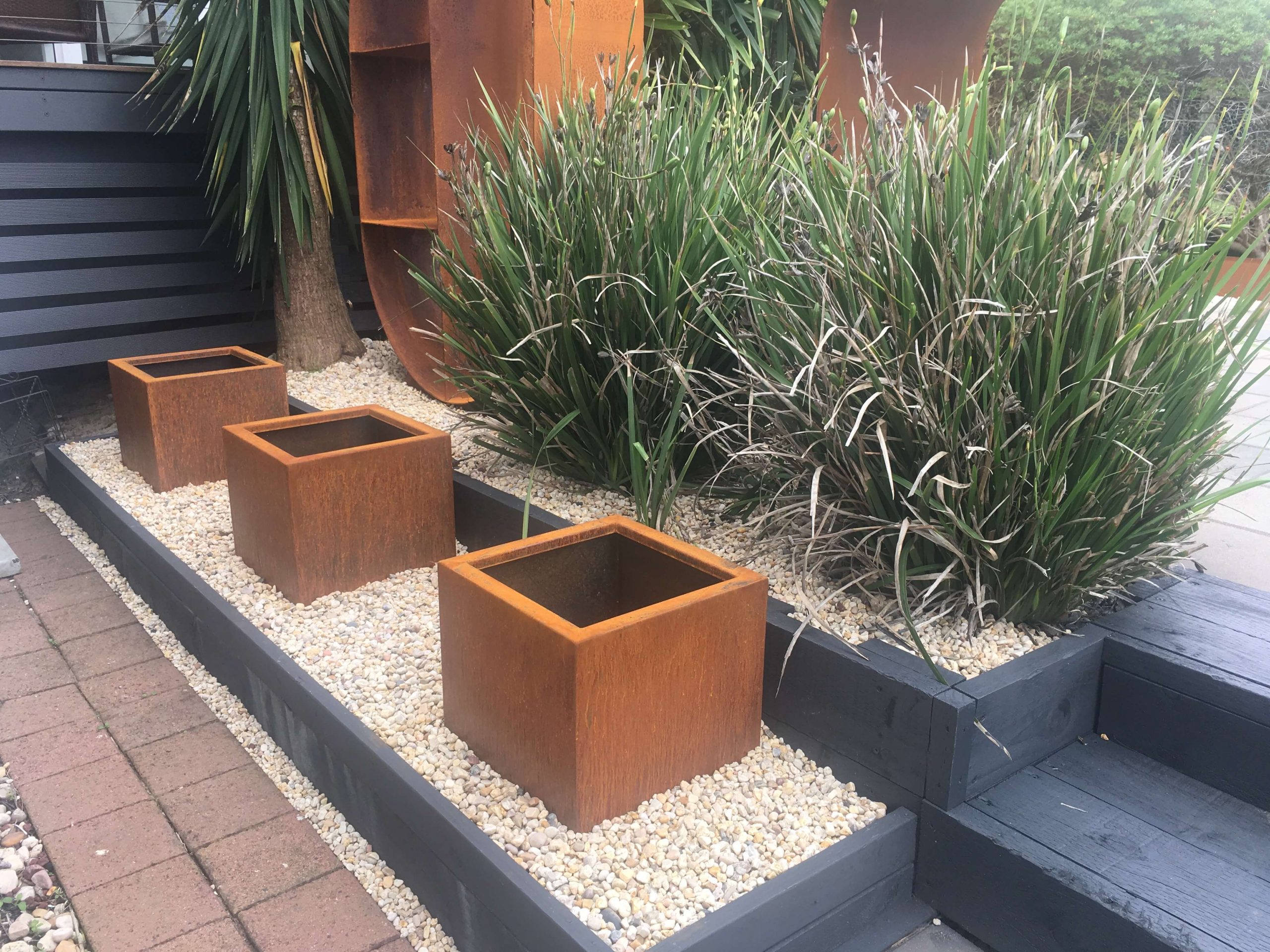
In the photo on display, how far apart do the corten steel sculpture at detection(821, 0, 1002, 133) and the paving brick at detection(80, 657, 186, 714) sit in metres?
3.34

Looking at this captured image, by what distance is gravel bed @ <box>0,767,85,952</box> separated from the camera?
161cm

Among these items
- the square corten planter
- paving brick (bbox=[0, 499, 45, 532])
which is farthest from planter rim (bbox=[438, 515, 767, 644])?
paving brick (bbox=[0, 499, 45, 532])

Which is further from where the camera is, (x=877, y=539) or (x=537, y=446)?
(x=537, y=446)

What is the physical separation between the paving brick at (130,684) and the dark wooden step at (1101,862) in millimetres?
1889

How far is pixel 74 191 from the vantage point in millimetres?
4109

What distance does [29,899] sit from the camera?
5.60 feet

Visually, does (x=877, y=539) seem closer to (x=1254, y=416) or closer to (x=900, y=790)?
(x=900, y=790)

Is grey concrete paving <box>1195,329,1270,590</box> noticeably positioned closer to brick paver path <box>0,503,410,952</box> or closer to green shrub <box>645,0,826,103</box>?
brick paver path <box>0,503,410,952</box>

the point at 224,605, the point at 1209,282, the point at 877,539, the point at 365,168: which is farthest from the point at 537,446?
the point at 365,168

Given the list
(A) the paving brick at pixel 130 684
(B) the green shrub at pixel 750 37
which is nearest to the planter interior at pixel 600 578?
(A) the paving brick at pixel 130 684

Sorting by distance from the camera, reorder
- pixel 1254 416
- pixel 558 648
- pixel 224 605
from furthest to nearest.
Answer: pixel 1254 416 → pixel 224 605 → pixel 558 648

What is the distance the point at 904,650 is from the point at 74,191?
4060mm

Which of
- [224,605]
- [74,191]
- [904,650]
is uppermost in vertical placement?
[74,191]

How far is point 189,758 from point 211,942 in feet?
2.01
